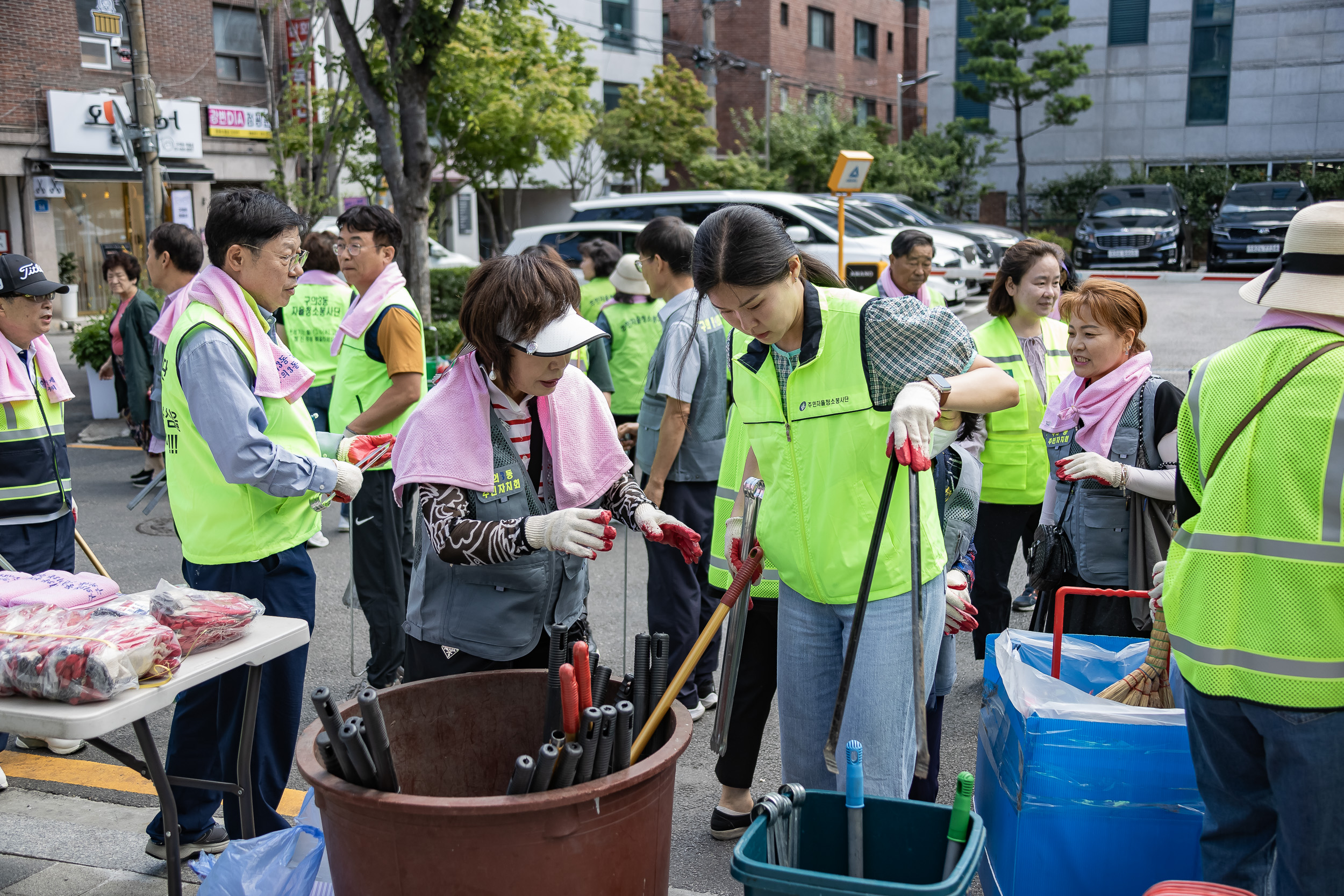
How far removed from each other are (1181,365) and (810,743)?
11033 millimetres

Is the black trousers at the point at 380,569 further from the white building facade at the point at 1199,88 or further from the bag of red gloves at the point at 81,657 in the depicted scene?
the white building facade at the point at 1199,88

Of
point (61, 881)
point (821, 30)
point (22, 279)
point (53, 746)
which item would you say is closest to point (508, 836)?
point (61, 881)

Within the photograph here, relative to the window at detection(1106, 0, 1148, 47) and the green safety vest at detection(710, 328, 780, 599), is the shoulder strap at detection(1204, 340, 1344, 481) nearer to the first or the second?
the green safety vest at detection(710, 328, 780, 599)

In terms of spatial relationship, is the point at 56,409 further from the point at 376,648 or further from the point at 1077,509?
the point at 1077,509

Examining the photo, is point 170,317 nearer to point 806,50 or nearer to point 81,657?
point 81,657

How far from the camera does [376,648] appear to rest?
4785mm

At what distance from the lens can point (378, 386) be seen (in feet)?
15.5

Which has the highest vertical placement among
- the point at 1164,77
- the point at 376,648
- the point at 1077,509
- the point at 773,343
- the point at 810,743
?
the point at 1164,77

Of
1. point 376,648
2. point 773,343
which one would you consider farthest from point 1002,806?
point 376,648

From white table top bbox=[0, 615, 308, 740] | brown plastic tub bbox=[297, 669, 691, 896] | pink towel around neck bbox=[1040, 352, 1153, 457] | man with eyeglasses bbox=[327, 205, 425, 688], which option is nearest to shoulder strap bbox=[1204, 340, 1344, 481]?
brown plastic tub bbox=[297, 669, 691, 896]

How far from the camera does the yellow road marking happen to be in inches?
161

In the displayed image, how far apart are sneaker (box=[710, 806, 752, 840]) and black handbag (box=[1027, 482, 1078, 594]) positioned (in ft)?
4.37

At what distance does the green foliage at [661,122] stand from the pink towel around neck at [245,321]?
23.6m

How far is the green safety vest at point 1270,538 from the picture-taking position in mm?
2064
